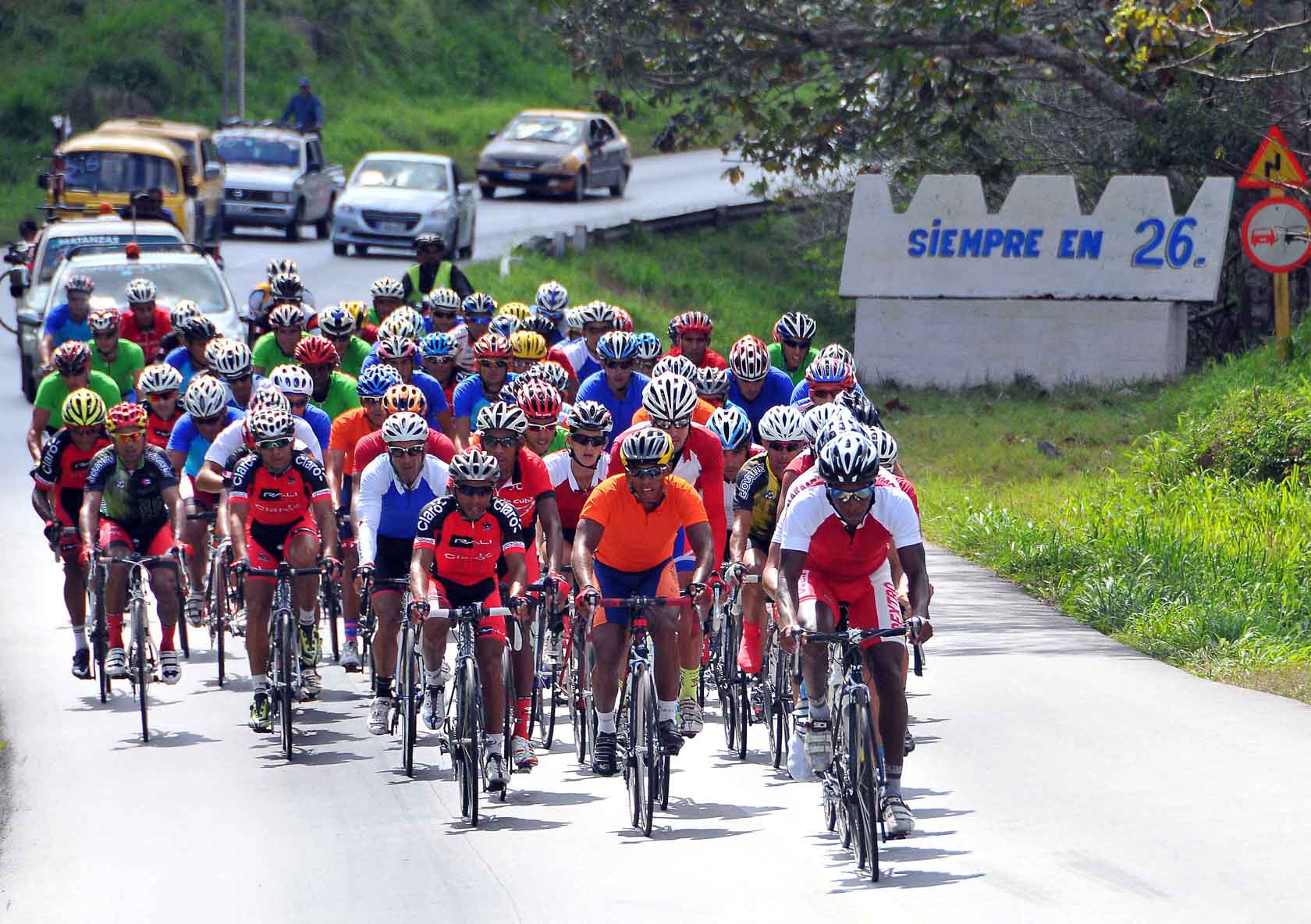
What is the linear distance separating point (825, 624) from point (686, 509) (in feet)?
4.54

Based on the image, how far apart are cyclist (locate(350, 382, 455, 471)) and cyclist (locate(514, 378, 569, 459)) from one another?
18.3 inches

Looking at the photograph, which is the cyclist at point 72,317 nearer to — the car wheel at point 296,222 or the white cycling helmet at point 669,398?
the white cycling helmet at point 669,398

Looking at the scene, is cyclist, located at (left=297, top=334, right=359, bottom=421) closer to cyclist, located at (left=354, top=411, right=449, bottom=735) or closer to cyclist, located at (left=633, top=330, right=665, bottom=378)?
cyclist, located at (left=633, top=330, right=665, bottom=378)

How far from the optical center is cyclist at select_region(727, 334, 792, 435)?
13070 millimetres

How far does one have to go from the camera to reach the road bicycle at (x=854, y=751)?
853 centimetres

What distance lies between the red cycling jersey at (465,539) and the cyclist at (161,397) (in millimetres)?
4232

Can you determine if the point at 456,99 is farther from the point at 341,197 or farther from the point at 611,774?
the point at 611,774

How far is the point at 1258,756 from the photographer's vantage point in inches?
423

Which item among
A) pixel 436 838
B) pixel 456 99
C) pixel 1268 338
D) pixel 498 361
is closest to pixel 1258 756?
pixel 436 838

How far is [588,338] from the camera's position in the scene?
16125 mm

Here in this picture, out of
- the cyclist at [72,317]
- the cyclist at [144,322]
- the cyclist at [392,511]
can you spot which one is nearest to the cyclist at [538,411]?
the cyclist at [392,511]

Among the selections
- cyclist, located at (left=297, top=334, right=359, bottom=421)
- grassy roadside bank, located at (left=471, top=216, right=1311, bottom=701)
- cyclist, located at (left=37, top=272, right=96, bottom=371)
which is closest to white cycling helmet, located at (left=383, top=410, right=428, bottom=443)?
cyclist, located at (left=297, top=334, right=359, bottom=421)

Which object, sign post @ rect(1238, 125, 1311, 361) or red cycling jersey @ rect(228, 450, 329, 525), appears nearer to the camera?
red cycling jersey @ rect(228, 450, 329, 525)

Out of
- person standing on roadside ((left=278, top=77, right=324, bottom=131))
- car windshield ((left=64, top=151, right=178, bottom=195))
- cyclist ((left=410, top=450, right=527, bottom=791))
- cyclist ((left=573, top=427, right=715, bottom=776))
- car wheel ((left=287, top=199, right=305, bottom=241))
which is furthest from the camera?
person standing on roadside ((left=278, top=77, right=324, bottom=131))
